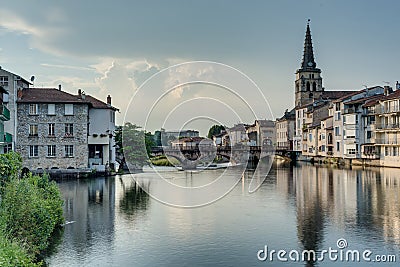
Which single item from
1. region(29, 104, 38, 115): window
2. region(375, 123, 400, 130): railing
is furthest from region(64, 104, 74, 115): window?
region(375, 123, 400, 130): railing

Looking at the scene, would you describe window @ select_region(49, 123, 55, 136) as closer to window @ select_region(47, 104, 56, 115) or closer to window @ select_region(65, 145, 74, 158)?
window @ select_region(47, 104, 56, 115)

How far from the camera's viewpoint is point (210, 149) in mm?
85438

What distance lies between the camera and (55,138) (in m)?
50.4

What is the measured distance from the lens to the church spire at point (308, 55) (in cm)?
12744

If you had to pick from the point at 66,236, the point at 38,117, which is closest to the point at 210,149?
the point at 38,117

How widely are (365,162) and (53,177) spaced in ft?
139

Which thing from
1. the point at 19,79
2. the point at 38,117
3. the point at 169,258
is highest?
the point at 19,79

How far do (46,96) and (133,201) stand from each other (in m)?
20.8

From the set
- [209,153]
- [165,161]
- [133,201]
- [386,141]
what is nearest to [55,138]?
[133,201]

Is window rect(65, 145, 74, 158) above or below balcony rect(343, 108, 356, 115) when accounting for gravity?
below

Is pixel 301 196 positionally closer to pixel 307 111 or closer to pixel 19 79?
pixel 19 79

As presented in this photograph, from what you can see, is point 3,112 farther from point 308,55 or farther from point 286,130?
point 308,55

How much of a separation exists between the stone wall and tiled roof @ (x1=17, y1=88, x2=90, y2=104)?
1.80ft

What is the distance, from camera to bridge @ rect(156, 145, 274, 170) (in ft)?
250
